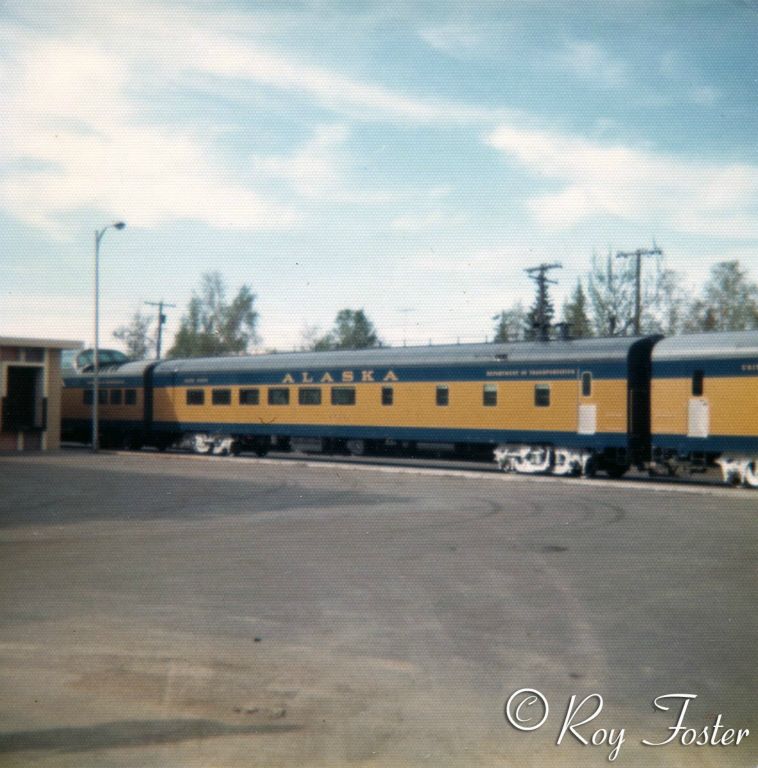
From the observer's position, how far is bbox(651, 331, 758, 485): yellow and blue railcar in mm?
20000

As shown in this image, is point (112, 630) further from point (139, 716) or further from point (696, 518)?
point (696, 518)

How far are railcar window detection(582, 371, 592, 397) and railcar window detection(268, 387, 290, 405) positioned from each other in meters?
11.1

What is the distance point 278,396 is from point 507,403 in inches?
367

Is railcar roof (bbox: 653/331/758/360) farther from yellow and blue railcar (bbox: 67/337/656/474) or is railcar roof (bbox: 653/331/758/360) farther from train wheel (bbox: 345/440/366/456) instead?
train wheel (bbox: 345/440/366/456)

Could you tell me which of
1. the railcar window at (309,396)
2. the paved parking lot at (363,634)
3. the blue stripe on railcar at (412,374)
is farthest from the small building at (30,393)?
the paved parking lot at (363,634)

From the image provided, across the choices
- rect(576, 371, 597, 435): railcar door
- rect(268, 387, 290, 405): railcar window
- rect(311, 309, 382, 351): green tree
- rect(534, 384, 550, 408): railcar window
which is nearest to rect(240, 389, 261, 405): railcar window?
rect(268, 387, 290, 405): railcar window

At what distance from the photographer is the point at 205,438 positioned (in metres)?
33.2

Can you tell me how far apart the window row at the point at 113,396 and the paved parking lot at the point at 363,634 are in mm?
22162

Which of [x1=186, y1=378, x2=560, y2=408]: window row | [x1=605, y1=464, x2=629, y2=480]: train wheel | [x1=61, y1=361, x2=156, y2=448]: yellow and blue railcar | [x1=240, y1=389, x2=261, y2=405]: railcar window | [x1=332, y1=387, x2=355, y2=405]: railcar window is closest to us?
[x1=605, y1=464, x2=629, y2=480]: train wheel

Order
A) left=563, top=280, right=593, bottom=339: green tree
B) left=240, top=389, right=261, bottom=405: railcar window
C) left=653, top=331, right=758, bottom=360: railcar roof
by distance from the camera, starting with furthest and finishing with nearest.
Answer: left=563, top=280, right=593, bottom=339: green tree → left=240, top=389, right=261, bottom=405: railcar window → left=653, top=331, right=758, bottom=360: railcar roof

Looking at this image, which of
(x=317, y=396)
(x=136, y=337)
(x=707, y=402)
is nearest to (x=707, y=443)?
(x=707, y=402)

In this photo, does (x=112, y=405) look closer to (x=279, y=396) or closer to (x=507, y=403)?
(x=279, y=396)

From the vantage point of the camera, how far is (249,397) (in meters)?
31.2

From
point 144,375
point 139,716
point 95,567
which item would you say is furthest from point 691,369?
point 144,375
